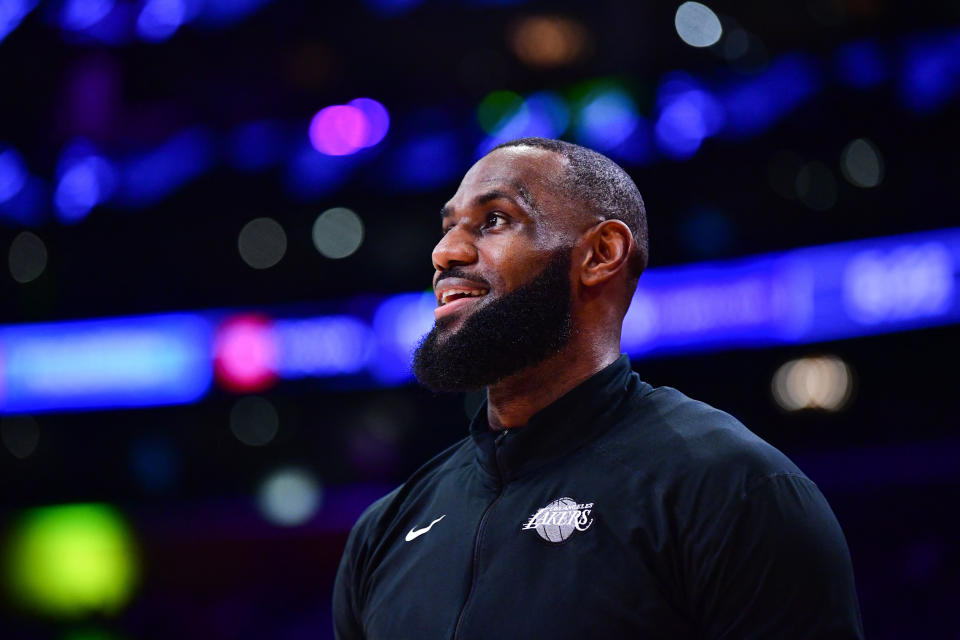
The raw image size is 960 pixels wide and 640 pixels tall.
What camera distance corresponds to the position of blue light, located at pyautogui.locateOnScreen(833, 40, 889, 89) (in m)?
9.74

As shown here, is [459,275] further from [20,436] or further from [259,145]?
[20,436]

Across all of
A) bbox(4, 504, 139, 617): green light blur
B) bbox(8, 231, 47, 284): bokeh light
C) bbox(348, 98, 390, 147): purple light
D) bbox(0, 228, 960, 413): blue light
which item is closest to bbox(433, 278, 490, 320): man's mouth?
bbox(0, 228, 960, 413): blue light

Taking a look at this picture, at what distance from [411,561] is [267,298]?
10.3 meters

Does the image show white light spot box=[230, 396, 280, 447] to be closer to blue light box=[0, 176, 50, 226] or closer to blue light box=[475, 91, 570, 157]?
blue light box=[0, 176, 50, 226]

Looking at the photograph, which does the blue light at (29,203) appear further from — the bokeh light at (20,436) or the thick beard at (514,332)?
the thick beard at (514,332)

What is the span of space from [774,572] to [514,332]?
74 centimetres

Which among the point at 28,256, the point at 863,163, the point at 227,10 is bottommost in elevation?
the point at 863,163

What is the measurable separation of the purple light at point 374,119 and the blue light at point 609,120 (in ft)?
7.91

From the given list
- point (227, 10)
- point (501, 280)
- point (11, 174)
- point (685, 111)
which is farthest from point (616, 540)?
point (11, 174)

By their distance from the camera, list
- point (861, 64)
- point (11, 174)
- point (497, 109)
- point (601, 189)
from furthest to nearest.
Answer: point (11, 174) < point (497, 109) < point (861, 64) < point (601, 189)

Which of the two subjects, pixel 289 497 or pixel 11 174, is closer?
pixel 289 497

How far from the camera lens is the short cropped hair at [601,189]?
7.21ft

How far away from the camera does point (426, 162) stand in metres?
11.5

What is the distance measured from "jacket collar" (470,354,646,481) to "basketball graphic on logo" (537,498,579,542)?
148 millimetres
